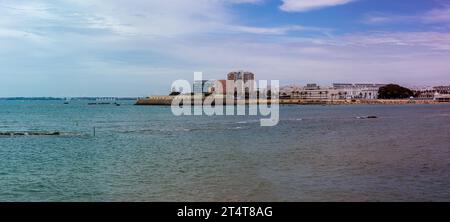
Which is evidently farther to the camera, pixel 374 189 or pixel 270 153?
pixel 270 153

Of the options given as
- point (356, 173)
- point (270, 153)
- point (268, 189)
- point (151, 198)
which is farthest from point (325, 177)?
point (270, 153)

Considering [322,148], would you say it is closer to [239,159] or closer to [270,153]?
[270,153]

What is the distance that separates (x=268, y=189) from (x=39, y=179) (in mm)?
9616

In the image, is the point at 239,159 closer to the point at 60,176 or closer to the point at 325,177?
the point at 325,177
